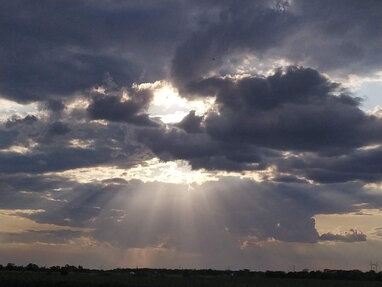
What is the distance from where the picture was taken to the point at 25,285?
123125 millimetres

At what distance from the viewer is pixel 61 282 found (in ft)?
405

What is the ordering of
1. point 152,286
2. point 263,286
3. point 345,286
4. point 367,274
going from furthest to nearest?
point 367,274 → point 345,286 → point 263,286 → point 152,286

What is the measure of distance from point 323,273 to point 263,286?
269ft

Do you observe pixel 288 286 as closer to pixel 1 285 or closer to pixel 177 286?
pixel 177 286

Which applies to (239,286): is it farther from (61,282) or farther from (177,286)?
(61,282)

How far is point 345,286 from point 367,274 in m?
Result: 70.5

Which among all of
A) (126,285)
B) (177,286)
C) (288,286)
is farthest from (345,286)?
(126,285)

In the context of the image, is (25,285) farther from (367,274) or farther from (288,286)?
(367,274)

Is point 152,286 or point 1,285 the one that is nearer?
point 152,286

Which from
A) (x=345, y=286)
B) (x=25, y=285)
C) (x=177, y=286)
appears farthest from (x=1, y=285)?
(x=345, y=286)

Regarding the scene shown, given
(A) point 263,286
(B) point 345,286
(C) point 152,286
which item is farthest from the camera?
(B) point 345,286

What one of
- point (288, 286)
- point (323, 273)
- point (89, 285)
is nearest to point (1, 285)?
point (89, 285)

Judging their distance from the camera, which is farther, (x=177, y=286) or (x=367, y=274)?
(x=367, y=274)

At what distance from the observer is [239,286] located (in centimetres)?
11775
